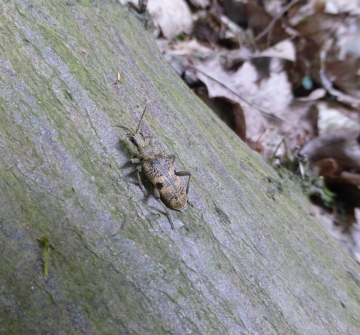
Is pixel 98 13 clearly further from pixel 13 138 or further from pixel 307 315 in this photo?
pixel 307 315

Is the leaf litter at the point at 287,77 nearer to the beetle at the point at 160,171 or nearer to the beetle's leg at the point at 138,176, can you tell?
the beetle at the point at 160,171

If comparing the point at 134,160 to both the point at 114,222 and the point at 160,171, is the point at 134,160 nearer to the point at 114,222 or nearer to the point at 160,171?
the point at 160,171

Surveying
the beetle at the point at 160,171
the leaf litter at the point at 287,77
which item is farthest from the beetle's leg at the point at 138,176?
the leaf litter at the point at 287,77

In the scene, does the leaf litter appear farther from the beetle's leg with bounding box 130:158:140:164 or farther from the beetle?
the beetle's leg with bounding box 130:158:140:164

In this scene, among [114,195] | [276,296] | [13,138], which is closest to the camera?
[13,138]

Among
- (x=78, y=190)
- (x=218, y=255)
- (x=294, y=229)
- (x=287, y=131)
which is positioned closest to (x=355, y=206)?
(x=287, y=131)

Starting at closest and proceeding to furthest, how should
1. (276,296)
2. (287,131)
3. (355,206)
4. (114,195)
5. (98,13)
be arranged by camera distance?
(114,195), (276,296), (98,13), (355,206), (287,131)
